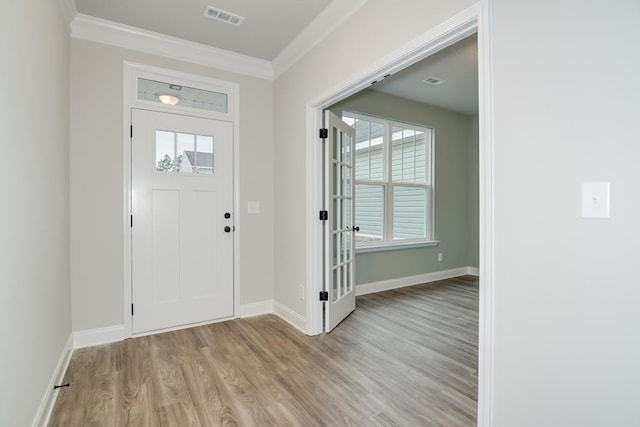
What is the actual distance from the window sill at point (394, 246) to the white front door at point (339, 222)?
843mm

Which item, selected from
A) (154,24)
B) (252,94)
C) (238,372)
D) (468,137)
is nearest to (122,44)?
(154,24)

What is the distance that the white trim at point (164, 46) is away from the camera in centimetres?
265

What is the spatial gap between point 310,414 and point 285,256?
172 cm


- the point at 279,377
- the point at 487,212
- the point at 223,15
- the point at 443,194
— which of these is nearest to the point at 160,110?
the point at 223,15

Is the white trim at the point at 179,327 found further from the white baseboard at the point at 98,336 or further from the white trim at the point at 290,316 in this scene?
the white trim at the point at 290,316

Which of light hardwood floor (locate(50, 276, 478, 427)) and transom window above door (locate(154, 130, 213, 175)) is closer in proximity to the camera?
light hardwood floor (locate(50, 276, 478, 427))

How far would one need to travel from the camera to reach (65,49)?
247 centimetres

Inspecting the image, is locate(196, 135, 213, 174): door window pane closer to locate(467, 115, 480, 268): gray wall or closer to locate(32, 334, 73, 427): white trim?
locate(32, 334, 73, 427): white trim

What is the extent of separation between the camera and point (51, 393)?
1.87m

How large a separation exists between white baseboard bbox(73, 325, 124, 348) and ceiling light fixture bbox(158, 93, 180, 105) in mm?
2097

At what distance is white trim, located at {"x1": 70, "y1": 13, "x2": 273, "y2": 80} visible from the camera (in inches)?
104

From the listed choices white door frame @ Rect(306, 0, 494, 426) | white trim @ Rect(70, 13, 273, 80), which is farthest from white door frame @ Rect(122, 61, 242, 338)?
white door frame @ Rect(306, 0, 494, 426)

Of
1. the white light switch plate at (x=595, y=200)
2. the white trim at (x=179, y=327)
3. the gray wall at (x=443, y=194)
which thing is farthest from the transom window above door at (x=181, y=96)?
the white light switch plate at (x=595, y=200)

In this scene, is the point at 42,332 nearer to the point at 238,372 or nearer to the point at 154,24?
the point at 238,372
